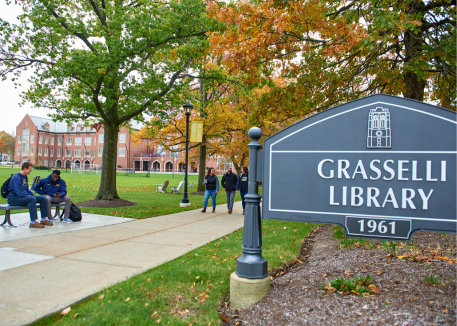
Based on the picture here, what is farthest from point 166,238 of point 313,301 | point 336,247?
point 313,301

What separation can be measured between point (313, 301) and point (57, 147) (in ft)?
328

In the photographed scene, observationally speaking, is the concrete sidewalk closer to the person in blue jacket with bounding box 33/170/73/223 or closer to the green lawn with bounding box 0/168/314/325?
the green lawn with bounding box 0/168/314/325

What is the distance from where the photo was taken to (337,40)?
720 centimetres

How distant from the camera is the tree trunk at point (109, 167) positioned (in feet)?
44.6

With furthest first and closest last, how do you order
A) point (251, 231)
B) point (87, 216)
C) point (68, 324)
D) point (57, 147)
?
point (57, 147), point (87, 216), point (251, 231), point (68, 324)

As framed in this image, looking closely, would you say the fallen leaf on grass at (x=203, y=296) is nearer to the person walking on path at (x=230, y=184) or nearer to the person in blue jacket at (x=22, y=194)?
the person in blue jacket at (x=22, y=194)

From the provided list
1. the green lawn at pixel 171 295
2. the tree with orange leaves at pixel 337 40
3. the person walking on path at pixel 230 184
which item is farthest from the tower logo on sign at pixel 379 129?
the person walking on path at pixel 230 184


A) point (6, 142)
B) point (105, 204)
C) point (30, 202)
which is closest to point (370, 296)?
point (30, 202)

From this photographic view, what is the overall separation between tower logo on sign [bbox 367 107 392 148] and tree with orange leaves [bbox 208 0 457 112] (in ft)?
10.1

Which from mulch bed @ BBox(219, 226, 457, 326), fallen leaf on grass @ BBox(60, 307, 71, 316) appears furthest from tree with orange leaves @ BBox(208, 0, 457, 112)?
fallen leaf on grass @ BBox(60, 307, 71, 316)

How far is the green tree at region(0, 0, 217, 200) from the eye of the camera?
10414mm

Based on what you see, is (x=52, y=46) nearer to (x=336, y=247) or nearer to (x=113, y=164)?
(x=113, y=164)

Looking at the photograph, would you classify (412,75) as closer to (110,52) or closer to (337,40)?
(337,40)

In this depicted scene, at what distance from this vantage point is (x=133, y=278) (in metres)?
4.32
